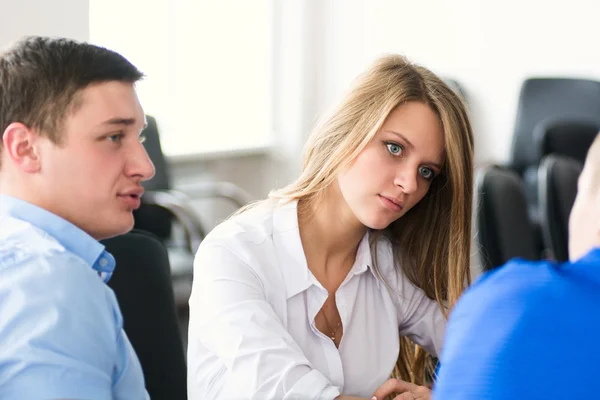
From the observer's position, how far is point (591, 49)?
5168 millimetres

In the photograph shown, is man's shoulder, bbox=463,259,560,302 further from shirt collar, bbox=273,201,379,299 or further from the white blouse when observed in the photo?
shirt collar, bbox=273,201,379,299

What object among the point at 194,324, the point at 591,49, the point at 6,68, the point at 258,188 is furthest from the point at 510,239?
the point at 258,188

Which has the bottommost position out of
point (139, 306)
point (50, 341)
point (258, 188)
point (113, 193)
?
point (258, 188)

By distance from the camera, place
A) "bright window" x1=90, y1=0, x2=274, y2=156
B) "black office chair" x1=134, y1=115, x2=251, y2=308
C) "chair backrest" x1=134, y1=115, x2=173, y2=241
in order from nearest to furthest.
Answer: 1. "black office chair" x1=134, y1=115, x2=251, y2=308
2. "chair backrest" x1=134, y1=115, x2=173, y2=241
3. "bright window" x1=90, y1=0, x2=274, y2=156

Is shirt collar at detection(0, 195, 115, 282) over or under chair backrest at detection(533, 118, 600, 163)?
over

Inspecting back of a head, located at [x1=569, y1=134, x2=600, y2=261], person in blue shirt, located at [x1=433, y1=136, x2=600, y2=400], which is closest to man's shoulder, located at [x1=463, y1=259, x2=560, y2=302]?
person in blue shirt, located at [x1=433, y1=136, x2=600, y2=400]

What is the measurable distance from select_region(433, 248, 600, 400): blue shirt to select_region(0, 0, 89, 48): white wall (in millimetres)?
1335

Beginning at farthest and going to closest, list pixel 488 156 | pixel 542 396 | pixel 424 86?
pixel 488 156 → pixel 424 86 → pixel 542 396

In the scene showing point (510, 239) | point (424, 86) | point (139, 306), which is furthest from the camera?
point (510, 239)

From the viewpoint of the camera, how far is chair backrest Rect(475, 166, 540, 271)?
235cm

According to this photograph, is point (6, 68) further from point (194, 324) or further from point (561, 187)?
point (561, 187)

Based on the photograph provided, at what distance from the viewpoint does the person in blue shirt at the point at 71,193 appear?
1.04 metres

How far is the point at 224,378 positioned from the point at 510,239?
41.7 inches

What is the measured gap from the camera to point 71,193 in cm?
123
